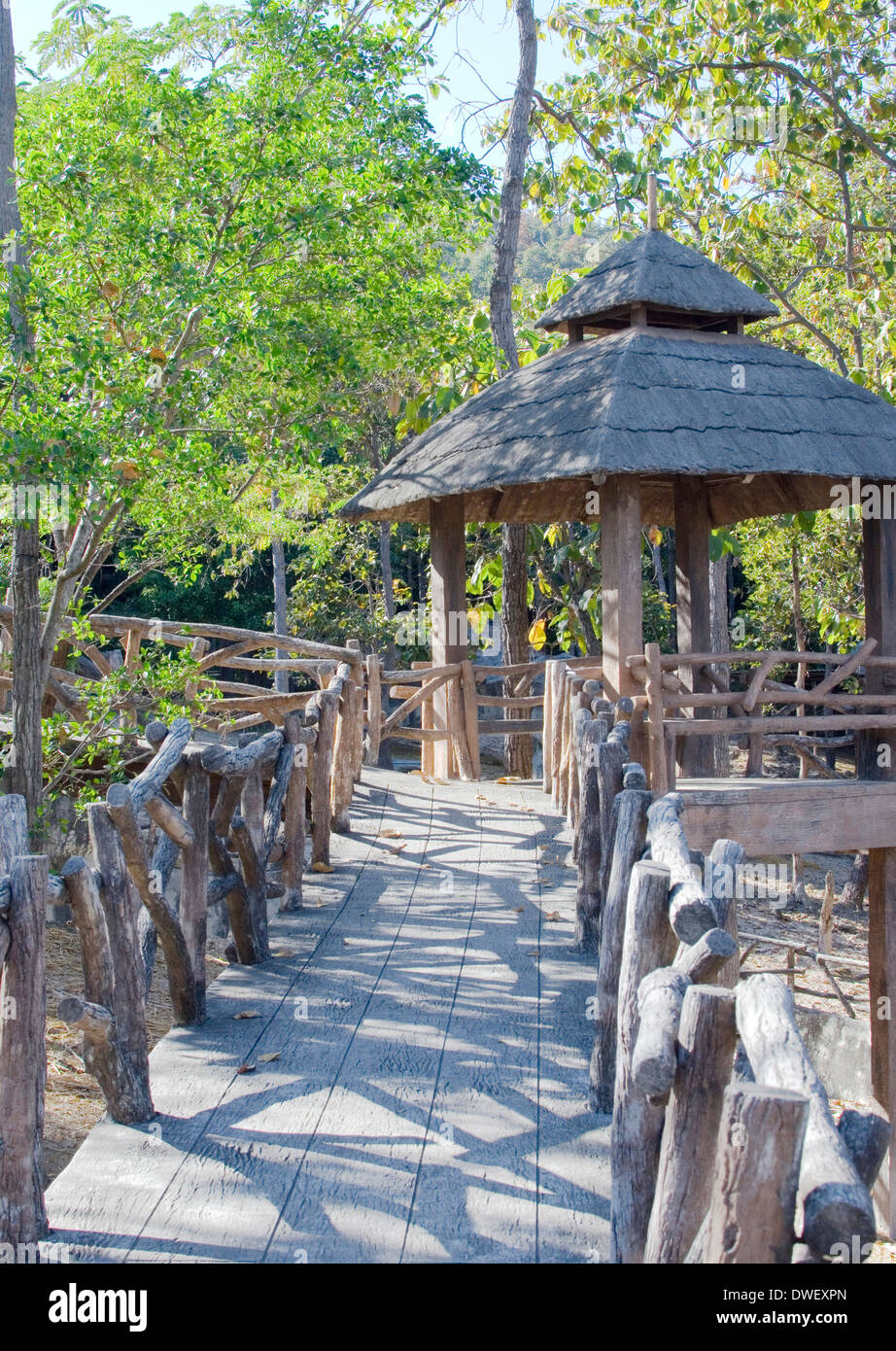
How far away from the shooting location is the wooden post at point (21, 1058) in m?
3.05

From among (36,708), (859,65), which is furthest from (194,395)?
(859,65)

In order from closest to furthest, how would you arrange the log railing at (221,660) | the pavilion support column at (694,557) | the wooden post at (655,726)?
1. the wooden post at (655,726)
2. the log railing at (221,660)
3. the pavilion support column at (694,557)

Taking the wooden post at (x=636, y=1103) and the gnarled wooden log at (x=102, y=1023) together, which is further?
the gnarled wooden log at (x=102, y=1023)

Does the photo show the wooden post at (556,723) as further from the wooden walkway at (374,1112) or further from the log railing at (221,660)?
the wooden walkway at (374,1112)

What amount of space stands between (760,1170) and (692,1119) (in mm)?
476

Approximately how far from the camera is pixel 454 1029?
15.5 feet

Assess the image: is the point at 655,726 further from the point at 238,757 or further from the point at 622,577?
the point at 238,757

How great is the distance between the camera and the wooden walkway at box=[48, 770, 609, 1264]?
3193 millimetres

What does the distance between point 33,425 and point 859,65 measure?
12631 millimetres

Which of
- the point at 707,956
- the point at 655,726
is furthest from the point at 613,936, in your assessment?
the point at 655,726

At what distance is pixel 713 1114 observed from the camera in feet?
7.60

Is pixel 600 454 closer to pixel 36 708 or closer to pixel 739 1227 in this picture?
pixel 36 708

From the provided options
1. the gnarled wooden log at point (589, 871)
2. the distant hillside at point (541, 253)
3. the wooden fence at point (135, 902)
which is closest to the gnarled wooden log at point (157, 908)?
the wooden fence at point (135, 902)

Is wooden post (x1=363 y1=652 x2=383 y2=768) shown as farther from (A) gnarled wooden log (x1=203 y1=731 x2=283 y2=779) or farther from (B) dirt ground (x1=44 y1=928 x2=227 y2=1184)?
(A) gnarled wooden log (x1=203 y1=731 x2=283 y2=779)
